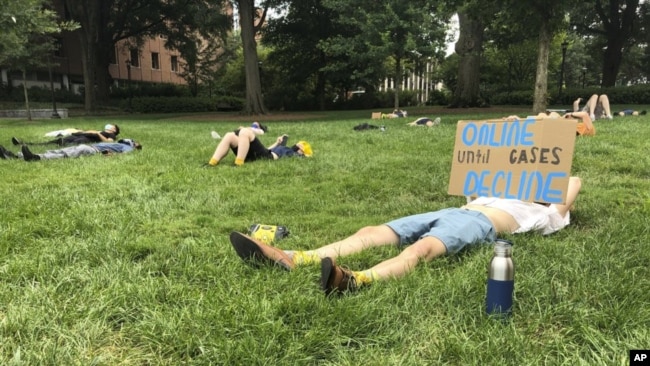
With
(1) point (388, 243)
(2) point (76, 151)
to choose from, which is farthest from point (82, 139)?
(1) point (388, 243)

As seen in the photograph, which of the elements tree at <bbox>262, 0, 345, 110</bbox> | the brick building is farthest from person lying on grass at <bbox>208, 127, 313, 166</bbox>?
the brick building

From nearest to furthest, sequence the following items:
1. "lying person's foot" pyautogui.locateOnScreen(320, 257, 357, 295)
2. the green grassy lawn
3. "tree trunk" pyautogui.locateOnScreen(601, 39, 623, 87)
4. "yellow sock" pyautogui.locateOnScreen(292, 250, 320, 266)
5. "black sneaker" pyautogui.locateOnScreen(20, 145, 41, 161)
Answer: the green grassy lawn < "lying person's foot" pyautogui.locateOnScreen(320, 257, 357, 295) < "yellow sock" pyautogui.locateOnScreen(292, 250, 320, 266) < "black sneaker" pyautogui.locateOnScreen(20, 145, 41, 161) < "tree trunk" pyautogui.locateOnScreen(601, 39, 623, 87)

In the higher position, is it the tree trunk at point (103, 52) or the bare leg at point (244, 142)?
the tree trunk at point (103, 52)

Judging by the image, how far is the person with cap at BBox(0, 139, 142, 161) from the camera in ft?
25.0

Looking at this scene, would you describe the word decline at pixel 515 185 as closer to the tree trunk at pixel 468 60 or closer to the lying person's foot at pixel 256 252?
the lying person's foot at pixel 256 252

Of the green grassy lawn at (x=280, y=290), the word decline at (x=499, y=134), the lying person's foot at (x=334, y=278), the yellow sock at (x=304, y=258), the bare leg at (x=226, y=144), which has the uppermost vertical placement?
the word decline at (x=499, y=134)

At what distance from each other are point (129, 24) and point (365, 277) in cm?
3746

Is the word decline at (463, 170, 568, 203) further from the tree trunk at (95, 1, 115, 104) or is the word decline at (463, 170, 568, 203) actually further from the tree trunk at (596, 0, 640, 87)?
the tree trunk at (95, 1, 115, 104)

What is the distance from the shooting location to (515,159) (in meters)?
3.63

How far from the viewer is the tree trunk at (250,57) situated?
23989 mm

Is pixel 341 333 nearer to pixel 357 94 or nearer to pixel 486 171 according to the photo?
pixel 486 171

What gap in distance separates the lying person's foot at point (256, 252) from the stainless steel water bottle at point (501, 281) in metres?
1.13

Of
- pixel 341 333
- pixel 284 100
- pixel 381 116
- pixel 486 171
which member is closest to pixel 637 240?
pixel 486 171

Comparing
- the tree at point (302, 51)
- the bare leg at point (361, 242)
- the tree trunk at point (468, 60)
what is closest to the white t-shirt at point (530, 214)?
the bare leg at point (361, 242)
